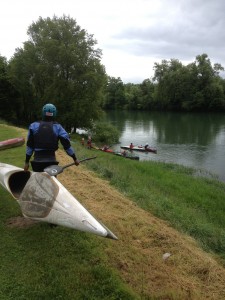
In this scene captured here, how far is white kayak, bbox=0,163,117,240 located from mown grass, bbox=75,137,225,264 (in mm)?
3631

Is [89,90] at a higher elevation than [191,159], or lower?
higher

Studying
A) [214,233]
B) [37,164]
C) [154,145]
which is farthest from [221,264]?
[154,145]

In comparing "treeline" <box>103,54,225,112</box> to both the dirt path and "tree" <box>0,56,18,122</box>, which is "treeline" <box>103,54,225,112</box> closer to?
"tree" <box>0,56,18,122</box>

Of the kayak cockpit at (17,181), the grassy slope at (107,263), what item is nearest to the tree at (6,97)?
the kayak cockpit at (17,181)

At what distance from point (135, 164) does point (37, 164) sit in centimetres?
1494

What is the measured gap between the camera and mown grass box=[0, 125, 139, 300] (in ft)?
15.9

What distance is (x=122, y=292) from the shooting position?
4.85 meters

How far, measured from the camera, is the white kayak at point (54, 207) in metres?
5.02

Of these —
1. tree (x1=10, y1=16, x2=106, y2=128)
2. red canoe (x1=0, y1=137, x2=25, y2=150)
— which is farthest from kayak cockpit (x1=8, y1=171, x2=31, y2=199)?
tree (x1=10, y1=16, x2=106, y2=128)

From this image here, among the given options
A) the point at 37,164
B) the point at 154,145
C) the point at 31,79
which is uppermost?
the point at 31,79

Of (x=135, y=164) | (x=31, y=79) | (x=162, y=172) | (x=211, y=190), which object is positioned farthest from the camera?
(x=31, y=79)

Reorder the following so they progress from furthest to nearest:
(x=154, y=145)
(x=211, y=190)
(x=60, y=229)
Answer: (x=154, y=145) < (x=211, y=190) < (x=60, y=229)

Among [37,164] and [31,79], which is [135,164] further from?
[31,79]

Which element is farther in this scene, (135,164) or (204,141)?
(204,141)
